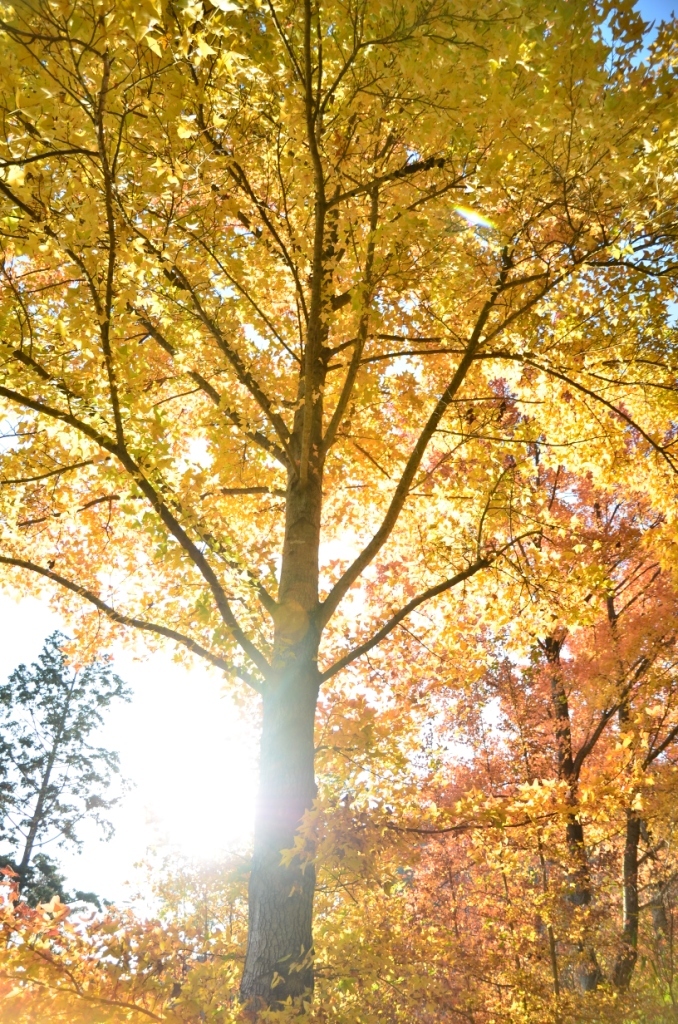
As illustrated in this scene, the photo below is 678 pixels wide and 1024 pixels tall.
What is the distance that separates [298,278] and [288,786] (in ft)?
9.01

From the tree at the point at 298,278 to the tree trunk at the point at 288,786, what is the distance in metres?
0.01

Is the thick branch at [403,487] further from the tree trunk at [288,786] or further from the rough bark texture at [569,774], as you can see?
the rough bark texture at [569,774]

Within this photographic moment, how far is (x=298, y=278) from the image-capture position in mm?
3713

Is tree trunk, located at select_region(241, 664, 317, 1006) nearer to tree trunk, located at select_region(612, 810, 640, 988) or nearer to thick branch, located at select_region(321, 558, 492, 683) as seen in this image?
thick branch, located at select_region(321, 558, 492, 683)

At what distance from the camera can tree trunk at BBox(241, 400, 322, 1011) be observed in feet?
9.32

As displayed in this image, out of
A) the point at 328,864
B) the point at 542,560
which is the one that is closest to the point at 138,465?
the point at 328,864

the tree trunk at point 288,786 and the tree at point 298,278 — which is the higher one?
the tree at point 298,278

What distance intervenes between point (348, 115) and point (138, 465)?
205cm

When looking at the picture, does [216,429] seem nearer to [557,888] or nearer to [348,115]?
[348,115]

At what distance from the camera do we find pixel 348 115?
326cm

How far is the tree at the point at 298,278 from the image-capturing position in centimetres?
251

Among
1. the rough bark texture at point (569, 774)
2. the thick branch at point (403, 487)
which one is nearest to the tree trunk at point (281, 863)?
the thick branch at point (403, 487)

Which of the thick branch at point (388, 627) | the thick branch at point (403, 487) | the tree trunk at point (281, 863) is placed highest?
the thick branch at point (403, 487)

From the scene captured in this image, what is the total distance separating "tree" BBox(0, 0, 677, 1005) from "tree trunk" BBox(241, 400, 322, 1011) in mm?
14
